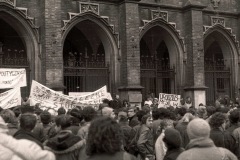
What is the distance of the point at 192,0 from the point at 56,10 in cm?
844

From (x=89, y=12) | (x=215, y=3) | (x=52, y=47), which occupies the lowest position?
(x=52, y=47)

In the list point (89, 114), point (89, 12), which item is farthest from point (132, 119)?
point (89, 12)

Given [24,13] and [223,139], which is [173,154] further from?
[24,13]

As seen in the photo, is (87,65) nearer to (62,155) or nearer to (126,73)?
(126,73)

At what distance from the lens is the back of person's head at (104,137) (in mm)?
3293

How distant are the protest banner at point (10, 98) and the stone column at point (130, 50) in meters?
6.75

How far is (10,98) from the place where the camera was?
13234 millimetres

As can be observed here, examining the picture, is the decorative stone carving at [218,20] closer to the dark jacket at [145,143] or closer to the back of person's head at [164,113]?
the back of person's head at [164,113]

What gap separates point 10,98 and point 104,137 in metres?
10.6

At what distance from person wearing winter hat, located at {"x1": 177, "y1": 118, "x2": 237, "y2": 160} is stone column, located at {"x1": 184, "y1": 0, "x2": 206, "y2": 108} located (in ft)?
57.0

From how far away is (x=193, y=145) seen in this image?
4.01 metres

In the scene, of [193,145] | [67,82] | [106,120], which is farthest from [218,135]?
[67,82]

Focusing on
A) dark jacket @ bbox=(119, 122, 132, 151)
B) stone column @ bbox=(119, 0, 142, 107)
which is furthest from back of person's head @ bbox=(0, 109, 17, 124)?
stone column @ bbox=(119, 0, 142, 107)

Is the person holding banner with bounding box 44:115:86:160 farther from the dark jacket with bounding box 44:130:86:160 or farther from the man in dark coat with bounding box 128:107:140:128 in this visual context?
the man in dark coat with bounding box 128:107:140:128
